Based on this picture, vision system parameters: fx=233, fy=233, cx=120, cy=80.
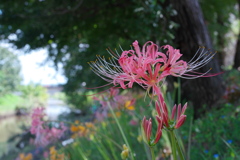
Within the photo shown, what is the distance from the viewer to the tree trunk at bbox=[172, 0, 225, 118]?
10.7 feet

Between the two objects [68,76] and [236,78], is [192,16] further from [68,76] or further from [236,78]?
[68,76]

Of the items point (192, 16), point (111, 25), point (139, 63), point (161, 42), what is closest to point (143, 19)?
point (161, 42)

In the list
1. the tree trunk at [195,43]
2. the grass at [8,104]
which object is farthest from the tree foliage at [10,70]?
the tree trunk at [195,43]

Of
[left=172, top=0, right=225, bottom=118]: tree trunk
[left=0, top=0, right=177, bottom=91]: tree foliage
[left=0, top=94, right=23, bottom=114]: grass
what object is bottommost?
[left=0, top=94, right=23, bottom=114]: grass

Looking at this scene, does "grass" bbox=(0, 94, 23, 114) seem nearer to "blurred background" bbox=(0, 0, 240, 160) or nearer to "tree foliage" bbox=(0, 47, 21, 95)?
"tree foliage" bbox=(0, 47, 21, 95)

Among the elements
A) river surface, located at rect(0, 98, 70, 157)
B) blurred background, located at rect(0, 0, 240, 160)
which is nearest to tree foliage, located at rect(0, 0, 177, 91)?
blurred background, located at rect(0, 0, 240, 160)

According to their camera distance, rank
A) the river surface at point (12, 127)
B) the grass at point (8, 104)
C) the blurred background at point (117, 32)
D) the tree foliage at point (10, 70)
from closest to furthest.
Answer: the blurred background at point (117, 32) < the river surface at point (12, 127) < the grass at point (8, 104) < the tree foliage at point (10, 70)

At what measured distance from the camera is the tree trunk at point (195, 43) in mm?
3257

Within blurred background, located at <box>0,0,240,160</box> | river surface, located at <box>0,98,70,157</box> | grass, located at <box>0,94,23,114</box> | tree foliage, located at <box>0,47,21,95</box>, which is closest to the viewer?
blurred background, located at <box>0,0,240,160</box>

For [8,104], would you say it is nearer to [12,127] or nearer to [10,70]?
[12,127]

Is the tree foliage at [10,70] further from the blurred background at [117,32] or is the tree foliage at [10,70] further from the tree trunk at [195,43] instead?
the tree trunk at [195,43]

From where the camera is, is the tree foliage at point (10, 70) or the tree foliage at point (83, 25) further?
the tree foliage at point (10, 70)

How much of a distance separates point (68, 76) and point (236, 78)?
3795 millimetres

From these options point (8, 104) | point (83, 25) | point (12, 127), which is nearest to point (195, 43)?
point (83, 25)
